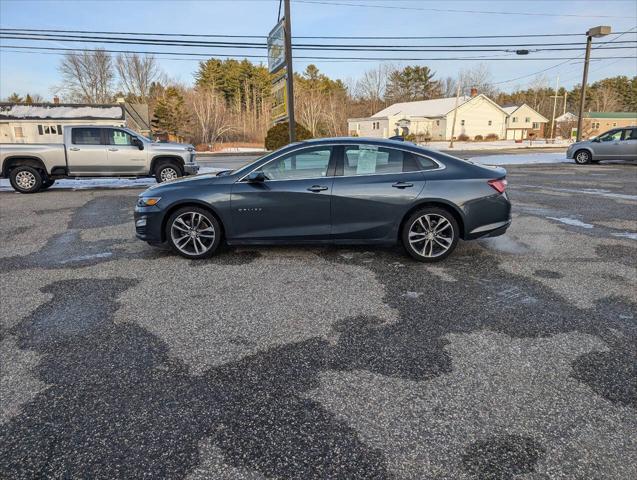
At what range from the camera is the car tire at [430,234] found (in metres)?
5.54

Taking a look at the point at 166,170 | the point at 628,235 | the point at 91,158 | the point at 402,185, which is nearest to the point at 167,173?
the point at 166,170

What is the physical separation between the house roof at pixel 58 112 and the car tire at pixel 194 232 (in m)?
38.9

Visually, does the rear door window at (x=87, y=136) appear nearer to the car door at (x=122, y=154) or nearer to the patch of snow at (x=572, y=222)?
the car door at (x=122, y=154)

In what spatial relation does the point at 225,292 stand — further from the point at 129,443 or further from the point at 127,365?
the point at 129,443

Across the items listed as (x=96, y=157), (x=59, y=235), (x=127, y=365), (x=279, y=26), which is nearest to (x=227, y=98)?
(x=279, y=26)

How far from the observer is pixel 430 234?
220 inches

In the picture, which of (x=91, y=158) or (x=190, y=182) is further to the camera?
(x=91, y=158)

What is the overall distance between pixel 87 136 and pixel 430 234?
11.7 meters

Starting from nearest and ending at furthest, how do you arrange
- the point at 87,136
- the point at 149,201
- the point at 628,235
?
the point at 149,201
the point at 628,235
the point at 87,136

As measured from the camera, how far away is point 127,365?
3176 mm

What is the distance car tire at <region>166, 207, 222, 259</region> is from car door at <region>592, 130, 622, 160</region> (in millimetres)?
20908

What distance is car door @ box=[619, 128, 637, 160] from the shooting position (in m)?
19.5

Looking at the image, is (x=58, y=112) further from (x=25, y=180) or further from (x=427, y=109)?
(x=427, y=109)

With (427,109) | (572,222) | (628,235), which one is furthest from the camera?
(427,109)
